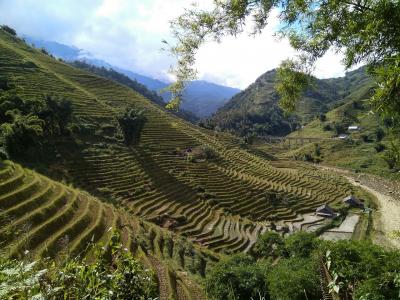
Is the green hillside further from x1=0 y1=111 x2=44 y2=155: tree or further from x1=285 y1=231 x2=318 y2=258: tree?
x1=285 y1=231 x2=318 y2=258: tree

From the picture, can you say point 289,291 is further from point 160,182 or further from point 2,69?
point 2,69

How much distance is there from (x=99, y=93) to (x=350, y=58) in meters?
71.3

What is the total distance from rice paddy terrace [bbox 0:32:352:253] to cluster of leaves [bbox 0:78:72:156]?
2.41 m

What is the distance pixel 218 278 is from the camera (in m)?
18.7

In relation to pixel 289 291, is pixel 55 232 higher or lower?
lower

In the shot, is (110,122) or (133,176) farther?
(110,122)

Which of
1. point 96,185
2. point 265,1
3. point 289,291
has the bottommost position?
point 96,185

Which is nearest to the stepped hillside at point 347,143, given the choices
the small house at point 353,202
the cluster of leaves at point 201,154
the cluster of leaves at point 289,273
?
the small house at point 353,202

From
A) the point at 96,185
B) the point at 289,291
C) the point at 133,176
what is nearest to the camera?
the point at 289,291

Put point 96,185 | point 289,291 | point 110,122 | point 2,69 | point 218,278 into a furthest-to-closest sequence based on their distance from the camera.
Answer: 1. point 2,69
2. point 110,122
3. point 96,185
4. point 218,278
5. point 289,291

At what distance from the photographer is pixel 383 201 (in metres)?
58.4

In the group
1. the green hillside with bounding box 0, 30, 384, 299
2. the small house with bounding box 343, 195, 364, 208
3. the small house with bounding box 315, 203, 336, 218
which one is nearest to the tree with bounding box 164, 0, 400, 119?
the green hillside with bounding box 0, 30, 384, 299

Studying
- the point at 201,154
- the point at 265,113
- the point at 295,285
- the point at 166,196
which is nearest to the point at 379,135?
the point at 201,154

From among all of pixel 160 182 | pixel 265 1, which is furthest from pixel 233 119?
pixel 265 1
